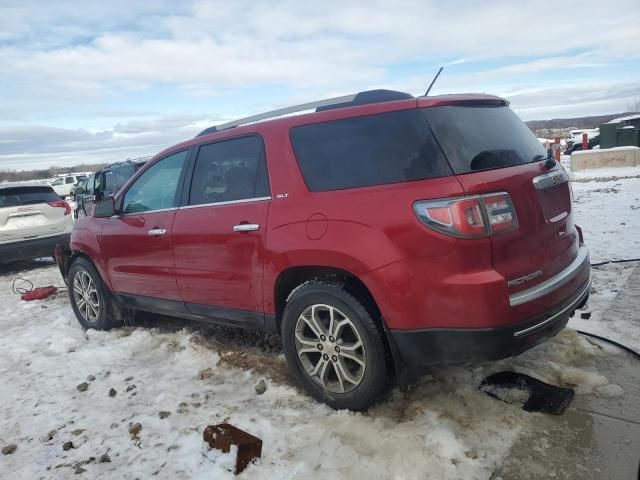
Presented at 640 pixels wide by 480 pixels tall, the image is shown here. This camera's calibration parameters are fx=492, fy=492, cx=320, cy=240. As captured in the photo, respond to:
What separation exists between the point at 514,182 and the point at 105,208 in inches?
144

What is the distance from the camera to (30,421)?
10.7 feet

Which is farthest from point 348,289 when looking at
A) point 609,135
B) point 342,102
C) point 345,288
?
point 609,135

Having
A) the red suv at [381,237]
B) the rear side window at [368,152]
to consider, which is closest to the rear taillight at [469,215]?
the red suv at [381,237]

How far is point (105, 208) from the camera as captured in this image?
4.62m

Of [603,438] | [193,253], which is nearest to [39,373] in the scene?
[193,253]

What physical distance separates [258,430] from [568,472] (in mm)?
1629

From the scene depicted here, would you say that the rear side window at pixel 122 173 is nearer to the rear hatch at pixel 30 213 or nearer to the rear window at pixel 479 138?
the rear hatch at pixel 30 213

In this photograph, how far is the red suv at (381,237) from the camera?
2502 mm

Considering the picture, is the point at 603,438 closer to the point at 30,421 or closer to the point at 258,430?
the point at 258,430

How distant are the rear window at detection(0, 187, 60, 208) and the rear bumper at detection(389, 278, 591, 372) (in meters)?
8.26

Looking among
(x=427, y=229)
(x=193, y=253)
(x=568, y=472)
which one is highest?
(x=427, y=229)

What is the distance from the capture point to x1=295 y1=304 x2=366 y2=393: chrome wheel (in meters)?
2.91

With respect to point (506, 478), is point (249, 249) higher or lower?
higher

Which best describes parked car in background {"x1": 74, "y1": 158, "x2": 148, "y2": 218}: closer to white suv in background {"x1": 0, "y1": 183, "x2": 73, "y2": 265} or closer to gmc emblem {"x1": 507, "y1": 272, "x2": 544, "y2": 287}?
white suv in background {"x1": 0, "y1": 183, "x2": 73, "y2": 265}
